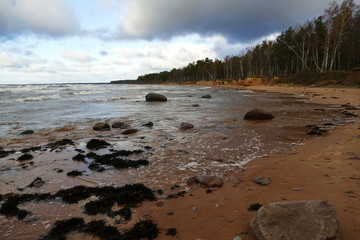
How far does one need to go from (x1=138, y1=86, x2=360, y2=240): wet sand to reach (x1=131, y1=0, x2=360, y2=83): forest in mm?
39281

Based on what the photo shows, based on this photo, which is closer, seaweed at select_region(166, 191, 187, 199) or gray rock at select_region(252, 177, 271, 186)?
seaweed at select_region(166, 191, 187, 199)

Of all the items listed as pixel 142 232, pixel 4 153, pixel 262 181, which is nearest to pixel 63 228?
pixel 142 232

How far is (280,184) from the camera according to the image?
414 cm

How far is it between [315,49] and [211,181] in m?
55.9

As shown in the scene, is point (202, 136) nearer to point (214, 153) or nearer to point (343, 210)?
point (214, 153)

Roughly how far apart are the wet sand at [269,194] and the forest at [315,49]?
39.3m

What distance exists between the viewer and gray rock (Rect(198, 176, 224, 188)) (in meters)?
4.25

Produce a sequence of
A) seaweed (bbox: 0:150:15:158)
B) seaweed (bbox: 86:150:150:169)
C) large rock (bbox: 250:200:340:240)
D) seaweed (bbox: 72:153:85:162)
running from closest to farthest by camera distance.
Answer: large rock (bbox: 250:200:340:240)
seaweed (bbox: 86:150:150:169)
seaweed (bbox: 72:153:85:162)
seaweed (bbox: 0:150:15:158)

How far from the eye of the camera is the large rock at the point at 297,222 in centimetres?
238

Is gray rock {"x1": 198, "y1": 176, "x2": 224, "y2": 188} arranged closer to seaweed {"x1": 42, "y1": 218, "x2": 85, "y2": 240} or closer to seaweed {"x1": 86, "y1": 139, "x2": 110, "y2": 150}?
seaweed {"x1": 42, "y1": 218, "x2": 85, "y2": 240}

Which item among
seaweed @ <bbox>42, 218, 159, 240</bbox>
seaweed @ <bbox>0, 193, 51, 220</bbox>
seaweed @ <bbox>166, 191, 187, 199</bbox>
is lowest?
seaweed @ <bbox>166, 191, 187, 199</bbox>

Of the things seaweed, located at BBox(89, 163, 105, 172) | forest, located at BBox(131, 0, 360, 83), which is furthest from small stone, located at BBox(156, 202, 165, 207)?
forest, located at BBox(131, 0, 360, 83)

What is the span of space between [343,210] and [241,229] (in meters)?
1.47

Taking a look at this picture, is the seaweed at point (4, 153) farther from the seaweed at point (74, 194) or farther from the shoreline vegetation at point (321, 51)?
the shoreline vegetation at point (321, 51)
